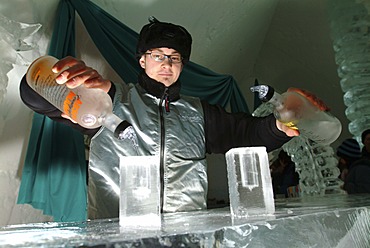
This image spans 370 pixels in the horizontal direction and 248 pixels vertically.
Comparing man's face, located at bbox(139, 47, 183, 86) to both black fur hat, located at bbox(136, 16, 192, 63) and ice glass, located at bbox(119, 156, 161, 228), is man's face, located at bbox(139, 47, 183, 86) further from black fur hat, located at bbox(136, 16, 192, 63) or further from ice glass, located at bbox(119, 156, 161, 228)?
ice glass, located at bbox(119, 156, 161, 228)

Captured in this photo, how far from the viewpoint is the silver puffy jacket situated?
0.76m

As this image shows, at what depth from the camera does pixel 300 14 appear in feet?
7.88

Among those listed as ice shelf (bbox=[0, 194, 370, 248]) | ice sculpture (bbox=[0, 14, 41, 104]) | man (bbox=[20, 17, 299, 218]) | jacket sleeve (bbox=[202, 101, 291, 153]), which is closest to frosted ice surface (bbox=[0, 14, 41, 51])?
ice sculpture (bbox=[0, 14, 41, 104])

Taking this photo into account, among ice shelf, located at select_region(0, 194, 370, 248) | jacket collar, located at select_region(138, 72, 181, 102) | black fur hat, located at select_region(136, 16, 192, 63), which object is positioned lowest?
ice shelf, located at select_region(0, 194, 370, 248)

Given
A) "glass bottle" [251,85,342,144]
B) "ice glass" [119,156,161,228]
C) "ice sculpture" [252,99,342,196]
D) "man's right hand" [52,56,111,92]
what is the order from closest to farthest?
"ice glass" [119,156,161,228] < "man's right hand" [52,56,111,92] < "glass bottle" [251,85,342,144] < "ice sculpture" [252,99,342,196]

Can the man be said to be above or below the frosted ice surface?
below

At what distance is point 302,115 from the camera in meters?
0.66

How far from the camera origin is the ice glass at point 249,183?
0.44 metres

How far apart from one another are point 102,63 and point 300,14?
5.67ft

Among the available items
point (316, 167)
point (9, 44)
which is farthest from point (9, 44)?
point (316, 167)

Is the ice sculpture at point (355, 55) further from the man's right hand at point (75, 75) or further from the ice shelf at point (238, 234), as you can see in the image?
the man's right hand at point (75, 75)

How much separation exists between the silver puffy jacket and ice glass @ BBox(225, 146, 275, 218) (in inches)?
12.1

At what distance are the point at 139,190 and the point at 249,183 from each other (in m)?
0.16

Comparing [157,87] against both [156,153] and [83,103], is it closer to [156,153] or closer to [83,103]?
[156,153]
